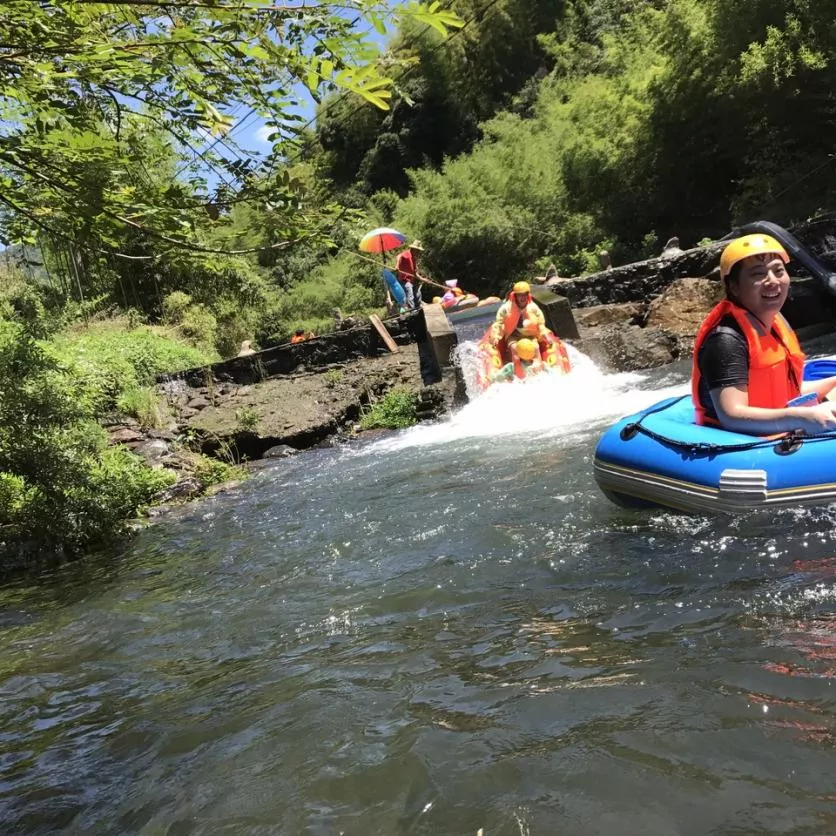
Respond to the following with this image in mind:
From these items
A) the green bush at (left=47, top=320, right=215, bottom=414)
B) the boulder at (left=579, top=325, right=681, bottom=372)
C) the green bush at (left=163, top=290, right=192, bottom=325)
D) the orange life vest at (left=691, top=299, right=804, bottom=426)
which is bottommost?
the boulder at (left=579, top=325, right=681, bottom=372)

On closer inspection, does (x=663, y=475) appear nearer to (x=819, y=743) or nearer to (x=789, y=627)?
(x=789, y=627)

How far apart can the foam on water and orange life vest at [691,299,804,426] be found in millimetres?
3293

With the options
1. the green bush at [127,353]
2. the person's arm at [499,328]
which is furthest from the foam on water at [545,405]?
the green bush at [127,353]

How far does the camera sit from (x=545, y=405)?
357 inches

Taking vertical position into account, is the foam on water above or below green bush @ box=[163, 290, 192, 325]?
below

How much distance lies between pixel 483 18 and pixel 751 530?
3679 centimetres

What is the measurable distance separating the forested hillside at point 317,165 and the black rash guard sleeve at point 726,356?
1832 millimetres

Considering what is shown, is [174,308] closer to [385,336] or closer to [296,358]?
[296,358]

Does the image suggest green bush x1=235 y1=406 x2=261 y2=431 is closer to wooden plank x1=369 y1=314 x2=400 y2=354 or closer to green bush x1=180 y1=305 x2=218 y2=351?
wooden plank x1=369 y1=314 x2=400 y2=354

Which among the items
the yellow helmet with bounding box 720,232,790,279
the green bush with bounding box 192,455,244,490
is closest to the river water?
the yellow helmet with bounding box 720,232,790,279

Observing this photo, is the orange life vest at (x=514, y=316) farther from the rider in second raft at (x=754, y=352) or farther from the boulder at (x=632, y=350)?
the rider in second raft at (x=754, y=352)

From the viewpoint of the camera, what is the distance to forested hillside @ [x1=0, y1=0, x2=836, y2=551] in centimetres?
278

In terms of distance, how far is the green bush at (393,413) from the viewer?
406 inches

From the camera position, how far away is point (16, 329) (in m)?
6.56
